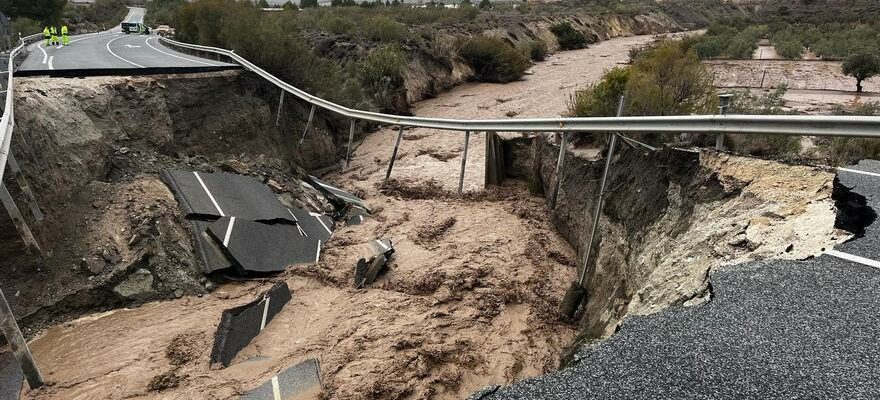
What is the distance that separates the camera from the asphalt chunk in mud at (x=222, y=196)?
31.1ft

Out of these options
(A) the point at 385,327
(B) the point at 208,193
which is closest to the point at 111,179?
(B) the point at 208,193

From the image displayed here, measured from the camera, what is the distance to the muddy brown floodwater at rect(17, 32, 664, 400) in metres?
6.05

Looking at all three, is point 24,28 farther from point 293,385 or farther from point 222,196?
point 293,385

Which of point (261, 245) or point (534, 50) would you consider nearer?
point (261, 245)

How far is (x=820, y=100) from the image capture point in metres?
19.9

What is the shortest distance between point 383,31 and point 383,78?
7.91 m

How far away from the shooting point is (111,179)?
9.66m

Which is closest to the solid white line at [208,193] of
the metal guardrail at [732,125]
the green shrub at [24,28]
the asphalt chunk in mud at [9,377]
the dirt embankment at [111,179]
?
the dirt embankment at [111,179]

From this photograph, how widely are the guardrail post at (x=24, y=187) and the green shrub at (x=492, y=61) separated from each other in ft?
81.0

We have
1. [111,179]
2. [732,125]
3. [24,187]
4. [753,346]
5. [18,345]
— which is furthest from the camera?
[111,179]

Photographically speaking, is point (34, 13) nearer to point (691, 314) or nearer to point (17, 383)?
point (17, 383)

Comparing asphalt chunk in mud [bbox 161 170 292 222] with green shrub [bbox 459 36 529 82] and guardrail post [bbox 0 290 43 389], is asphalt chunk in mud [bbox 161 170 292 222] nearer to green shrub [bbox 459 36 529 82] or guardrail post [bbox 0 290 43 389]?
guardrail post [bbox 0 290 43 389]

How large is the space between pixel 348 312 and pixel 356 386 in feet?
6.15

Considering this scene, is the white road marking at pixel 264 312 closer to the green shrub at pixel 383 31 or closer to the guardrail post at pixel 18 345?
the guardrail post at pixel 18 345
